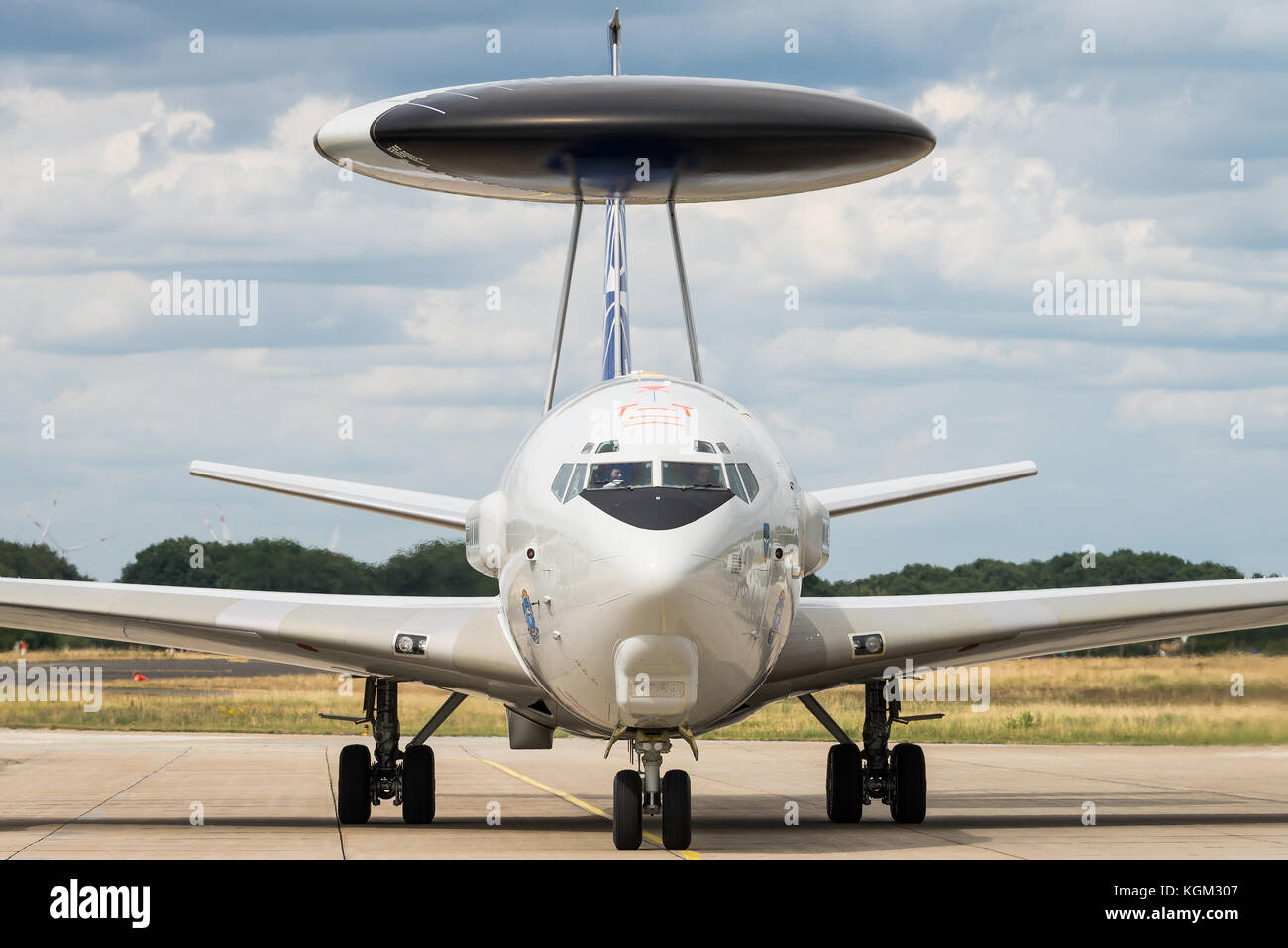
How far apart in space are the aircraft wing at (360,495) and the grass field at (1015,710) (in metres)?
20.0

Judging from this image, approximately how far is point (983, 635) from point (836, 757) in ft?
7.36

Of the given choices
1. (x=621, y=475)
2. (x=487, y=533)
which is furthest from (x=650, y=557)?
(x=487, y=533)

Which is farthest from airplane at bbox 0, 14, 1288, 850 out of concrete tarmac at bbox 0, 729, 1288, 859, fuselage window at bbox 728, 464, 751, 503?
concrete tarmac at bbox 0, 729, 1288, 859

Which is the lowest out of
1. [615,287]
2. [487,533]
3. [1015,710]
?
[1015,710]

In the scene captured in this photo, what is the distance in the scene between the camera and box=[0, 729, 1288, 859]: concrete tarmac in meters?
16.0

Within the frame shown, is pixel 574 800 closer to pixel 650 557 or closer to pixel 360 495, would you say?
pixel 360 495

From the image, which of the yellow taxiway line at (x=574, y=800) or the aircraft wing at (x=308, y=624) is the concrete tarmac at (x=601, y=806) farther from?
the aircraft wing at (x=308, y=624)

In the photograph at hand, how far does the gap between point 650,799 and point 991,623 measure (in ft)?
17.9

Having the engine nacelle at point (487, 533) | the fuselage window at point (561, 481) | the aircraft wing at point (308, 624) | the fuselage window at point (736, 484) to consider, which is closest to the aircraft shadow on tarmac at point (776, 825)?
the aircraft wing at point (308, 624)

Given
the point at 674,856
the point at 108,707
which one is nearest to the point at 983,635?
the point at 674,856

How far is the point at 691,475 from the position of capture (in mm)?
13867

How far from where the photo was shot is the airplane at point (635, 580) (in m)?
13.6

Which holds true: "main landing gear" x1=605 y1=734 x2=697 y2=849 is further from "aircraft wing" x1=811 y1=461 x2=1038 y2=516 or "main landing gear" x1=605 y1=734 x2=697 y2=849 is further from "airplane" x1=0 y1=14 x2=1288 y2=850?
"aircraft wing" x1=811 y1=461 x2=1038 y2=516
